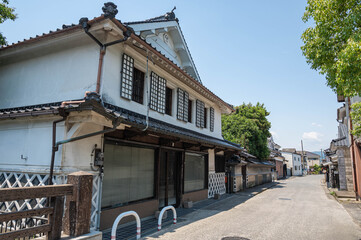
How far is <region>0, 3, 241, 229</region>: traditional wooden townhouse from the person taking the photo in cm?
634

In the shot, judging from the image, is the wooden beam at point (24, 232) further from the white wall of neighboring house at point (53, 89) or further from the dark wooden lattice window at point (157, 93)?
the dark wooden lattice window at point (157, 93)

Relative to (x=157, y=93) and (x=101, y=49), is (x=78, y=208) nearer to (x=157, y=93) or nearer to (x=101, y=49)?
(x=101, y=49)

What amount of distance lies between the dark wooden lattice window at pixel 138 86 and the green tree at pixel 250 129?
18869 millimetres

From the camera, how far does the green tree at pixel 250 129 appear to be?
86.6ft

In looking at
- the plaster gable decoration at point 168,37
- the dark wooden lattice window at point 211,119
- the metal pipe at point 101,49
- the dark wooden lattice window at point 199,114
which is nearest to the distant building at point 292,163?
the dark wooden lattice window at point 211,119

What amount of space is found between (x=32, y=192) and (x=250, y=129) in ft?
82.3

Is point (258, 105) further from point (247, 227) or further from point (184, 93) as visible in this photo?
point (247, 227)

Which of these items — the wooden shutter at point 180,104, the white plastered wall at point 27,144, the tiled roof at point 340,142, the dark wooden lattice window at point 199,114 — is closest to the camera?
the white plastered wall at point 27,144

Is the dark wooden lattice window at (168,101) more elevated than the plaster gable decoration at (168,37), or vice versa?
the plaster gable decoration at (168,37)

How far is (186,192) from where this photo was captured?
12.1 meters

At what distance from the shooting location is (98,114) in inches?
233

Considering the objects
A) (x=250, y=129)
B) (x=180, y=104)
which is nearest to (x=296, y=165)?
(x=250, y=129)

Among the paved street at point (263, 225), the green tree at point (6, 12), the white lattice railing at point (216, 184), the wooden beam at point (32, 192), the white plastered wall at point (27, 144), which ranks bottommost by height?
the paved street at point (263, 225)

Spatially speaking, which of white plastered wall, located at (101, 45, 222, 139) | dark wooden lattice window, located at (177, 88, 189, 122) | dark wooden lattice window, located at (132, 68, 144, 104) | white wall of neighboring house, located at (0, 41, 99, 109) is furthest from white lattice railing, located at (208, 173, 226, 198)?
white wall of neighboring house, located at (0, 41, 99, 109)
